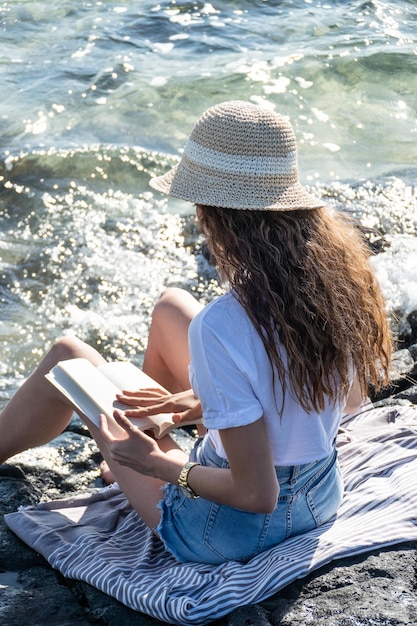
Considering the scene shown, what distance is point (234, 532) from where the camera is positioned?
2867mm

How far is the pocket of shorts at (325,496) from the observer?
9.62 ft

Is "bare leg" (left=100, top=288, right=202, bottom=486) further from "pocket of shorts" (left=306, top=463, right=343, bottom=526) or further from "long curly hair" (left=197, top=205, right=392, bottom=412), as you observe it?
"long curly hair" (left=197, top=205, right=392, bottom=412)

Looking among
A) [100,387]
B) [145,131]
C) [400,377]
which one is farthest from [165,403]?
[145,131]

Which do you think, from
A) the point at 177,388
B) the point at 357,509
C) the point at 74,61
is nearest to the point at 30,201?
the point at 74,61

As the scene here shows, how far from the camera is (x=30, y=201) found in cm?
736

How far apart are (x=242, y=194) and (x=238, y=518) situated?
1.04m

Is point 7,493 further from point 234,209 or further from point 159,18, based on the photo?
point 159,18

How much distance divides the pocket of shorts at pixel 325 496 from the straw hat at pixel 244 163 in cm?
95

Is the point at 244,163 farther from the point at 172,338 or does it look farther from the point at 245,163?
the point at 172,338

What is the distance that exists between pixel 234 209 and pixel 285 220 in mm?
149

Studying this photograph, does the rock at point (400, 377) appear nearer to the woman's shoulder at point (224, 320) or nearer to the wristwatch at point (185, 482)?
the wristwatch at point (185, 482)

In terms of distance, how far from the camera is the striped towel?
2760 millimetres

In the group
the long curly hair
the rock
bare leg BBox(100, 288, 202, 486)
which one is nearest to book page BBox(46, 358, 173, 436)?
bare leg BBox(100, 288, 202, 486)

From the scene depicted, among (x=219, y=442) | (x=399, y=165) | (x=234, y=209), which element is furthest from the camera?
(x=399, y=165)
